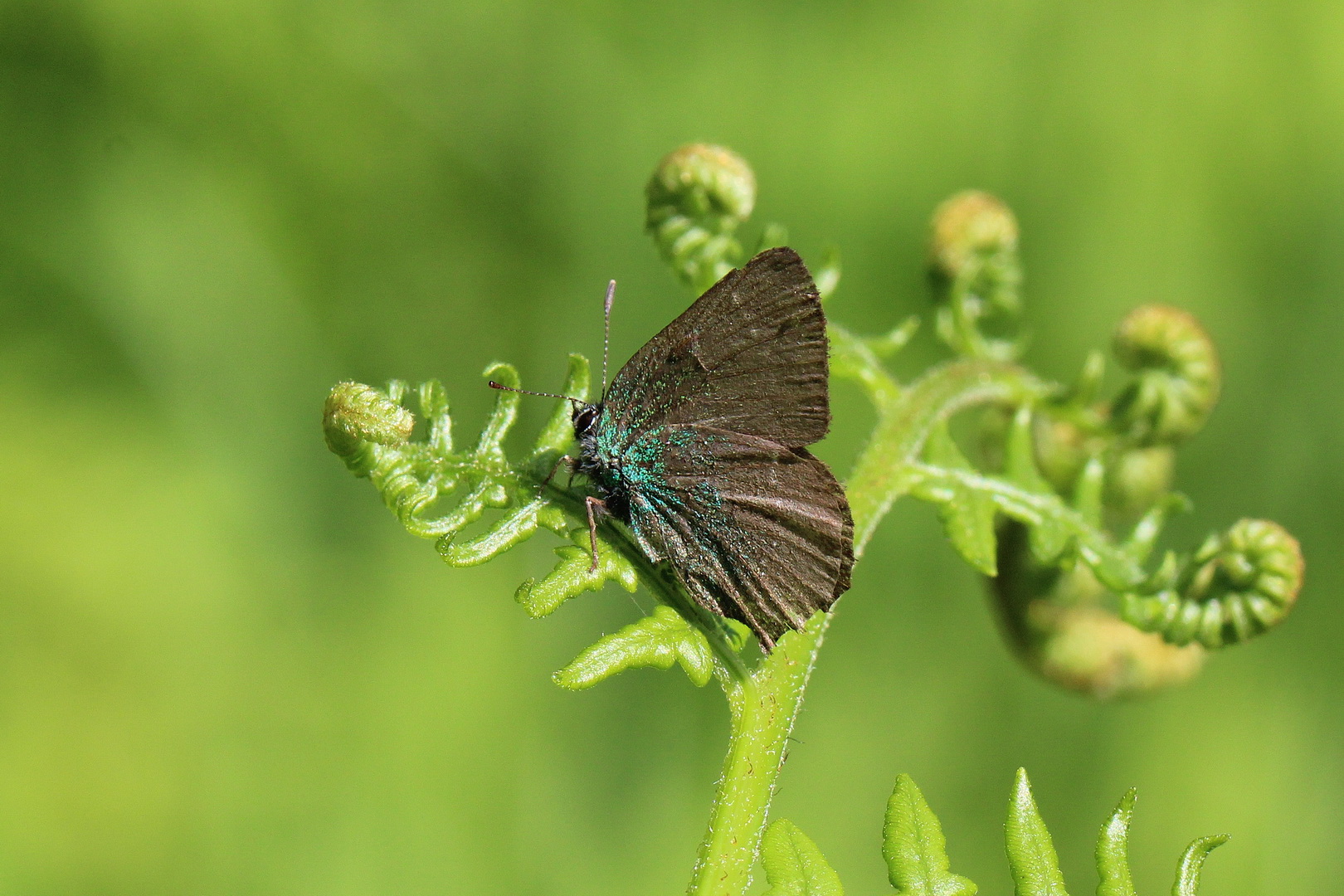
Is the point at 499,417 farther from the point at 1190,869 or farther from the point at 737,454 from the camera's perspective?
the point at 1190,869

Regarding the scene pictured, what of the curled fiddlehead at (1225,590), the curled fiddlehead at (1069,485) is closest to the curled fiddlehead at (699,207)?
the curled fiddlehead at (1069,485)

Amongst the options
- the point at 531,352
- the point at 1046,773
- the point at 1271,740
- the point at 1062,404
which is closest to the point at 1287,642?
the point at 1271,740

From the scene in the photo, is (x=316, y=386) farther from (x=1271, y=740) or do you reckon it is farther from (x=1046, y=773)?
(x=1271, y=740)

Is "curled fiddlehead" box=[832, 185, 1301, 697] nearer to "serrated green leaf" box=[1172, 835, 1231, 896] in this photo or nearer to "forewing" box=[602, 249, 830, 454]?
"forewing" box=[602, 249, 830, 454]

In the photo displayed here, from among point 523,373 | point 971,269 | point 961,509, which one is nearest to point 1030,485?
point 961,509

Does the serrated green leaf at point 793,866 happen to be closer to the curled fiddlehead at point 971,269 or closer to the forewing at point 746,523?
the forewing at point 746,523

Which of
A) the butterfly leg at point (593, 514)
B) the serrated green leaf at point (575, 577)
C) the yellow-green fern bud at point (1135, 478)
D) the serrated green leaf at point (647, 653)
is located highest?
the yellow-green fern bud at point (1135, 478)

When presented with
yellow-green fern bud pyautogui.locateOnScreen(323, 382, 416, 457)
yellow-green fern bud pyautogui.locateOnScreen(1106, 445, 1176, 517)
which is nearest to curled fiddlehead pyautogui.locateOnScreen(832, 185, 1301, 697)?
yellow-green fern bud pyautogui.locateOnScreen(1106, 445, 1176, 517)
